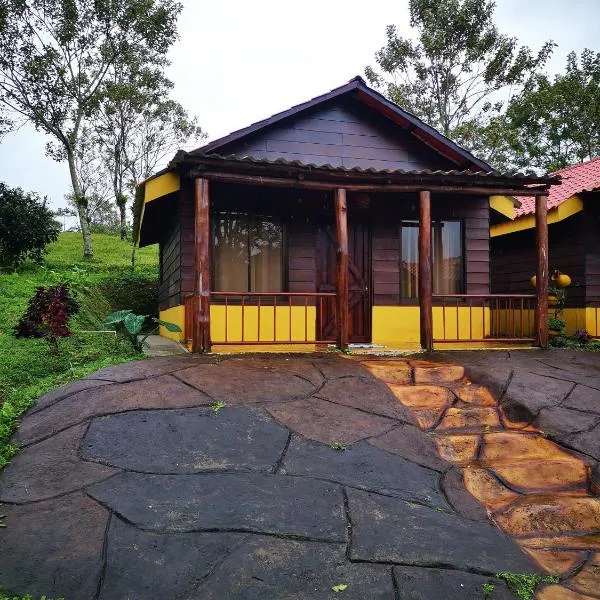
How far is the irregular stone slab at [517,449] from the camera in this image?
474cm

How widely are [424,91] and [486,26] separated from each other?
3.76 m

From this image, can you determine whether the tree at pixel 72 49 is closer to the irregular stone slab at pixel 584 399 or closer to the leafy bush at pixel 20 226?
the leafy bush at pixel 20 226

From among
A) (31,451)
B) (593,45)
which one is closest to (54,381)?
(31,451)

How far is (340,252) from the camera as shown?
781 centimetres

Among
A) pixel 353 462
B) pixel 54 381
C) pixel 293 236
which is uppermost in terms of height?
pixel 293 236

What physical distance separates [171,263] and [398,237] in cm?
477

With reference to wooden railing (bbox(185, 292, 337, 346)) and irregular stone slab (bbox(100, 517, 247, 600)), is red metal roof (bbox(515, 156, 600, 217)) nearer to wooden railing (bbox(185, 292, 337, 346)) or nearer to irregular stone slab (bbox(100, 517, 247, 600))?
wooden railing (bbox(185, 292, 337, 346))

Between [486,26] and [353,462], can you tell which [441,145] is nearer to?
[353,462]

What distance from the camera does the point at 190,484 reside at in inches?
145

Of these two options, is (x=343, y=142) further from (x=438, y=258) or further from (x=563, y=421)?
(x=563, y=421)

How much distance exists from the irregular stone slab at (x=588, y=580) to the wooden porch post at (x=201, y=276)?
16.7 feet

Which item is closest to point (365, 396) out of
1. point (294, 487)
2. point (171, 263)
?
point (294, 487)

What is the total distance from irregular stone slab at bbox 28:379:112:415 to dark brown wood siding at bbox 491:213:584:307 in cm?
977

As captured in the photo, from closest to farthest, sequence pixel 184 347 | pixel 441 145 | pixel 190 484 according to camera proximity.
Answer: pixel 190 484, pixel 184 347, pixel 441 145
